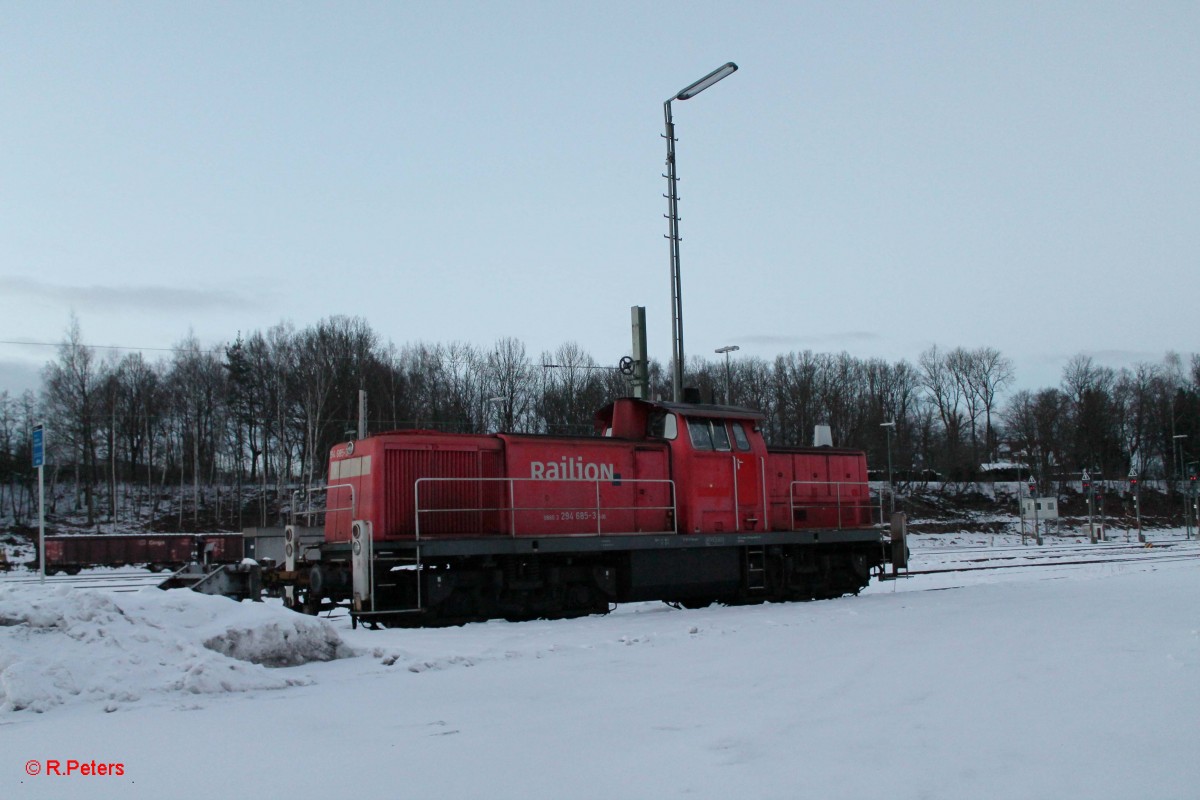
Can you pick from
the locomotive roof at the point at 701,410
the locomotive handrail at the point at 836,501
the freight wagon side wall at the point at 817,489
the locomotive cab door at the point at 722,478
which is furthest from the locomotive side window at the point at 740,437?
the locomotive handrail at the point at 836,501

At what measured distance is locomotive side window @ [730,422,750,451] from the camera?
15.8m

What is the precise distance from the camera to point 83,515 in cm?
5838

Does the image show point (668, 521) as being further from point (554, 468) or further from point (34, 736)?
point (34, 736)

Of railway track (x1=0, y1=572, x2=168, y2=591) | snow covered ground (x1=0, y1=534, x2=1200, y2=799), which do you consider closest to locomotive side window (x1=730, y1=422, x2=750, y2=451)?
snow covered ground (x1=0, y1=534, x2=1200, y2=799)

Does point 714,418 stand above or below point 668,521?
above

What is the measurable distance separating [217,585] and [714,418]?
8.04 metres

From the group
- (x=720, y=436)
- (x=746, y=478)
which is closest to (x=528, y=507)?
(x=720, y=436)

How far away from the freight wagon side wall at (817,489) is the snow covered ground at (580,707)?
18.1 feet

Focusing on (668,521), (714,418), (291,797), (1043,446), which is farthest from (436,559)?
(1043,446)

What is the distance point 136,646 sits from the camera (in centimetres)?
735

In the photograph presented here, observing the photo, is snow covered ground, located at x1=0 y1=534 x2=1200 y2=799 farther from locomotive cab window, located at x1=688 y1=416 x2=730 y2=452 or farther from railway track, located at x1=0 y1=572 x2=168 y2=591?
railway track, located at x1=0 y1=572 x2=168 y2=591

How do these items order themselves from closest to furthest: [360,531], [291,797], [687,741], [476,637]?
[291,797]
[687,741]
[476,637]
[360,531]

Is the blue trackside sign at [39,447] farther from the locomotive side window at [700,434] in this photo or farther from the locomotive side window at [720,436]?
the locomotive side window at [720,436]

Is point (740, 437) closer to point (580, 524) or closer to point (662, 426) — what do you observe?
point (662, 426)
